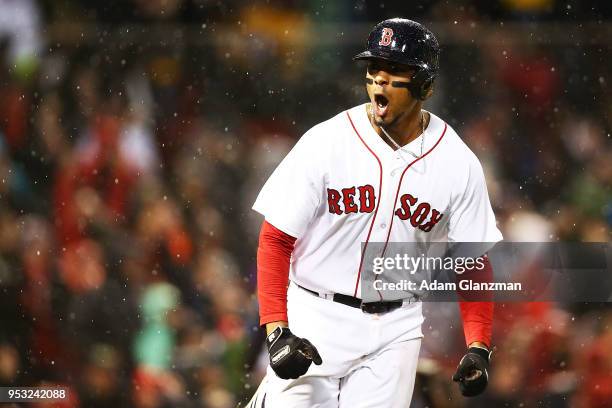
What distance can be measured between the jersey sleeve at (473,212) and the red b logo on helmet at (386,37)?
367mm

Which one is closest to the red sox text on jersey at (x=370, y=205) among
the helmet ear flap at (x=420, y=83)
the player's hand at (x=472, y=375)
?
the helmet ear flap at (x=420, y=83)

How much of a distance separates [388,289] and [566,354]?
1482 mm

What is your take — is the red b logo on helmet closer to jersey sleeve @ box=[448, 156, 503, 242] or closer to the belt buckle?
jersey sleeve @ box=[448, 156, 503, 242]

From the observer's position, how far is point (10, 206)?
3434mm

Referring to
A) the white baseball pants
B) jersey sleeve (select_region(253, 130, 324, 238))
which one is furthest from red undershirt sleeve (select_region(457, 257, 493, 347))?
jersey sleeve (select_region(253, 130, 324, 238))

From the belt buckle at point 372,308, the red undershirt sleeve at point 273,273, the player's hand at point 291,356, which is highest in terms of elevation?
the red undershirt sleeve at point 273,273

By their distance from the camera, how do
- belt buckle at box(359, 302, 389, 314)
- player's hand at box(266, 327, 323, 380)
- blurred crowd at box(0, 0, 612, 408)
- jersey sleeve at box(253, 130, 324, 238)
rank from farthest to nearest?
blurred crowd at box(0, 0, 612, 408) < belt buckle at box(359, 302, 389, 314) < jersey sleeve at box(253, 130, 324, 238) < player's hand at box(266, 327, 323, 380)

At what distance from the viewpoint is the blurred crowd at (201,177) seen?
3.29 m

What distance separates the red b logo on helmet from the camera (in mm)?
2076

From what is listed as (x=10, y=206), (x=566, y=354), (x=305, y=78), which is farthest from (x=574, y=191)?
(x=10, y=206)

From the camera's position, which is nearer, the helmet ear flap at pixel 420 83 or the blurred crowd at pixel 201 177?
the helmet ear flap at pixel 420 83

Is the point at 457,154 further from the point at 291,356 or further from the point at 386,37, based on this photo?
the point at 291,356

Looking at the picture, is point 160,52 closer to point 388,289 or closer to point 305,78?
point 305,78

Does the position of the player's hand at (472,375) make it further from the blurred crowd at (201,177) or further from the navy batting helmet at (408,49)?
the blurred crowd at (201,177)
